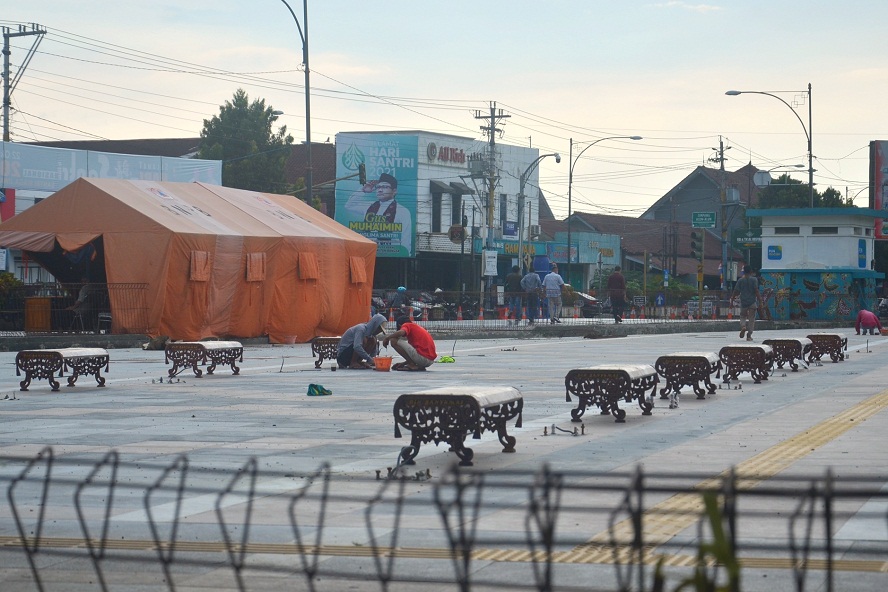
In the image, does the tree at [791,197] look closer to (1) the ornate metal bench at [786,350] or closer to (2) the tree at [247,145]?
(2) the tree at [247,145]

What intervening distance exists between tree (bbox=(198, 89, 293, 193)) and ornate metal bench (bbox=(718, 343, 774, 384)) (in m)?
55.0

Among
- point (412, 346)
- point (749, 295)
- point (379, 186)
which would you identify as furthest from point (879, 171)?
point (412, 346)

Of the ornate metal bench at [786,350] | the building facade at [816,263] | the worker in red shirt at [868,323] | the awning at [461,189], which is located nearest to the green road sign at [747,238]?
the awning at [461,189]

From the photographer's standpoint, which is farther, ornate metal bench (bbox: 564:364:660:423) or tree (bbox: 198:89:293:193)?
tree (bbox: 198:89:293:193)

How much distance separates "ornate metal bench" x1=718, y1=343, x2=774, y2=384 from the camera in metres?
17.7

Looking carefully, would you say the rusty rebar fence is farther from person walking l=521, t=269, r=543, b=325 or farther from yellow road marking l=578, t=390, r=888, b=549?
person walking l=521, t=269, r=543, b=325

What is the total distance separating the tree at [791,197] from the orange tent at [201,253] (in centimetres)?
4976

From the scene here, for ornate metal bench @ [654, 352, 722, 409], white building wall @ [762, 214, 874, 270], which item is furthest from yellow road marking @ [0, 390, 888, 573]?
white building wall @ [762, 214, 874, 270]

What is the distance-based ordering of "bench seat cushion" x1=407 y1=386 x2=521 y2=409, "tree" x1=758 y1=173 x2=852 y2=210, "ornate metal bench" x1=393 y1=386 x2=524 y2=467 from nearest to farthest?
"ornate metal bench" x1=393 y1=386 x2=524 y2=467 → "bench seat cushion" x1=407 y1=386 x2=521 y2=409 → "tree" x1=758 y1=173 x2=852 y2=210

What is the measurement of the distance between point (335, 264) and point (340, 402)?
1913 cm

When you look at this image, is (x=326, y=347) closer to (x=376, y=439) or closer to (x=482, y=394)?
(x=376, y=439)

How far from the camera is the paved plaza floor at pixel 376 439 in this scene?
6227mm

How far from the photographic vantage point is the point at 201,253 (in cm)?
2978

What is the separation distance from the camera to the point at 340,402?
49.7 feet
